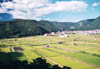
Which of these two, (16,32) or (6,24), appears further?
(6,24)

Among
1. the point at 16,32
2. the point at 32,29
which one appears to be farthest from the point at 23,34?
the point at 32,29

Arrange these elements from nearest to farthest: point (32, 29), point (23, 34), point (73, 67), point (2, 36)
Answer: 1. point (73, 67)
2. point (2, 36)
3. point (23, 34)
4. point (32, 29)

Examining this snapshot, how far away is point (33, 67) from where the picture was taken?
18047mm

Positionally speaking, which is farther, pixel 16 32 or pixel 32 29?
pixel 32 29

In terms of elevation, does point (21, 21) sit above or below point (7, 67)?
above

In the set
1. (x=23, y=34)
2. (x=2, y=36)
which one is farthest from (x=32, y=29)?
(x=2, y=36)

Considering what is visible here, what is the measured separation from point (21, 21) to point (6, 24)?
2505cm

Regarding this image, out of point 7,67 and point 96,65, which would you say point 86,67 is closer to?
point 96,65

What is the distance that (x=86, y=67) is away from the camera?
22.1m

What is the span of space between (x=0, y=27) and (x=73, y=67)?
104199 millimetres

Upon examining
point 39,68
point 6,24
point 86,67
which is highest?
point 6,24

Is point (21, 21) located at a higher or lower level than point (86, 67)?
higher

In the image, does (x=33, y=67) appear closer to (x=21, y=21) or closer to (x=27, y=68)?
(x=27, y=68)

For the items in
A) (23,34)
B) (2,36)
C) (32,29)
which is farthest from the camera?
(32,29)
